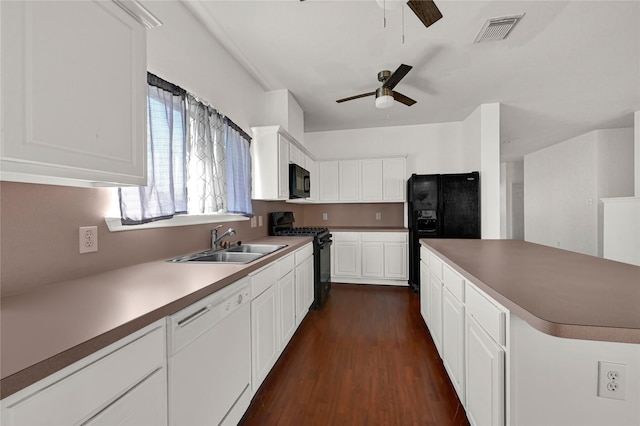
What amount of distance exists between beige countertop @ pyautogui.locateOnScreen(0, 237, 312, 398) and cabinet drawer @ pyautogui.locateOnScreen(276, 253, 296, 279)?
25.7 inches

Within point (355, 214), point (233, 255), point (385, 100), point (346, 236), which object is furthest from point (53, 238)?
point (355, 214)

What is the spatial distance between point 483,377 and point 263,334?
126 centimetres

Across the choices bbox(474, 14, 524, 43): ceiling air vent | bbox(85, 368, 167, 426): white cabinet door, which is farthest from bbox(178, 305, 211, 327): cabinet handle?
bbox(474, 14, 524, 43): ceiling air vent

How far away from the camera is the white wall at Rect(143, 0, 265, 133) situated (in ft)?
5.72

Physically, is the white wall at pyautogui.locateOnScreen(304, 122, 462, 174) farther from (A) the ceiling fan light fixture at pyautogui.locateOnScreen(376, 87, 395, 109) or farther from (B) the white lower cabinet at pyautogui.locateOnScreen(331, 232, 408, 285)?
(A) the ceiling fan light fixture at pyautogui.locateOnScreen(376, 87, 395, 109)

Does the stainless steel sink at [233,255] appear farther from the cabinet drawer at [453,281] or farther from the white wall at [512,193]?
Result: the white wall at [512,193]

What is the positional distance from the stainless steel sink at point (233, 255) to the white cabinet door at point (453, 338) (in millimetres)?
1314

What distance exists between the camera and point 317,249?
10.6 ft

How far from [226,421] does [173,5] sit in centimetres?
258

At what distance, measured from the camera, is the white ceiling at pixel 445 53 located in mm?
2047

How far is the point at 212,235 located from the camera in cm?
222

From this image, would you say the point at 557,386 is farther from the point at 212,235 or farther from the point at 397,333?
the point at 212,235

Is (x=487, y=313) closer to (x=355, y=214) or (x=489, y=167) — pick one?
(x=489, y=167)

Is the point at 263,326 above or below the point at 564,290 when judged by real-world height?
below
